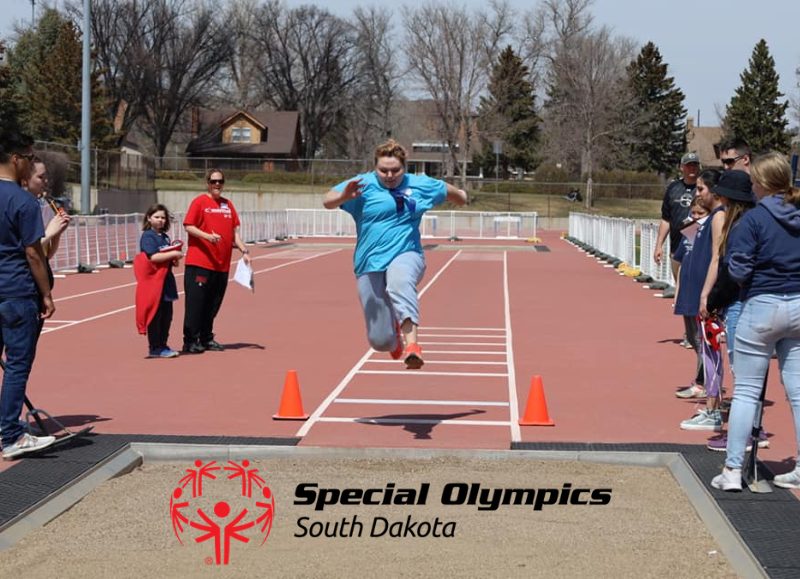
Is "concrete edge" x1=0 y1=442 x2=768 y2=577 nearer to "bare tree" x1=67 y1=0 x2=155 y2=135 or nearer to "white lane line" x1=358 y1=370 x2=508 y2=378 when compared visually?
"white lane line" x1=358 y1=370 x2=508 y2=378

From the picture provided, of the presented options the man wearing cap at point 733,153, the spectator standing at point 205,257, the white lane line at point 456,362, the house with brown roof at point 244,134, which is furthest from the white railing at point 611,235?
the house with brown roof at point 244,134

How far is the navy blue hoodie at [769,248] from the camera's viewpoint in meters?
6.73

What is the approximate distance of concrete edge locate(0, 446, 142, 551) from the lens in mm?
6172

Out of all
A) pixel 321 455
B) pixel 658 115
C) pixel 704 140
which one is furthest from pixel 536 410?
pixel 704 140

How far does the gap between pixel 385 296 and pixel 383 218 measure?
576mm

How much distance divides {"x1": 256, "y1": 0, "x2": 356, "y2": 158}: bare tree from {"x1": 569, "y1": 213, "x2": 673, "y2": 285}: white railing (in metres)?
52.0

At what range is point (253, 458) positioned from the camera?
7.98 meters

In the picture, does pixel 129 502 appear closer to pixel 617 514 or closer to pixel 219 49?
pixel 617 514

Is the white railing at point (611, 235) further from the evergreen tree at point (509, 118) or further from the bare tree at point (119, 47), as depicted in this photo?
the bare tree at point (119, 47)

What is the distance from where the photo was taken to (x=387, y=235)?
871cm

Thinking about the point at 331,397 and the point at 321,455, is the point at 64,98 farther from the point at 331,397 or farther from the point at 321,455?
the point at 321,455

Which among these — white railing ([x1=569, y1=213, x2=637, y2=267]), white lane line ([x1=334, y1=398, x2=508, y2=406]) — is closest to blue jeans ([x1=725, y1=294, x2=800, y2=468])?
white lane line ([x1=334, y1=398, x2=508, y2=406])

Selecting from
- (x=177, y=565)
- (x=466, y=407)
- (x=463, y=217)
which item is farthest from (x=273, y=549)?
(x=463, y=217)

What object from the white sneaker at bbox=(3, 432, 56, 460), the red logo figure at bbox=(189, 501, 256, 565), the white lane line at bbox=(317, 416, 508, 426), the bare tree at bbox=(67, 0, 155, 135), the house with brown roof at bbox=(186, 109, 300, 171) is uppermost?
the bare tree at bbox=(67, 0, 155, 135)
